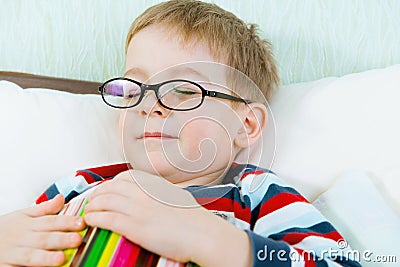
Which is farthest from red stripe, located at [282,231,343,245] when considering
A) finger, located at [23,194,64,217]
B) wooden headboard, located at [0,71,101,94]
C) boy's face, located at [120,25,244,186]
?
wooden headboard, located at [0,71,101,94]

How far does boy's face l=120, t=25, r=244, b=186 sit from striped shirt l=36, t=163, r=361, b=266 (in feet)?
0.16

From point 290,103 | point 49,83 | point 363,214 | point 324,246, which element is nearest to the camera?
point 324,246

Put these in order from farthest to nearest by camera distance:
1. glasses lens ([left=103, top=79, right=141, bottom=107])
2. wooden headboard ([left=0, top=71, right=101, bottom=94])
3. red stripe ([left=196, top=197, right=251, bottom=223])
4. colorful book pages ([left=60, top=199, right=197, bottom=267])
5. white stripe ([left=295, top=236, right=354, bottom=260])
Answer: wooden headboard ([left=0, top=71, right=101, bottom=94]) < glasses lens ([left=103, top=79, right=141, bottom=107]) < red stripe ([left=196, top=197, right=251, bottom=223]) < white stripe ([left=295, top=236, right=354, bottom=260]) < colorful book pages ([left=60, top=199, right=197, bottom=267])

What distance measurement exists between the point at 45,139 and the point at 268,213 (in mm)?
474

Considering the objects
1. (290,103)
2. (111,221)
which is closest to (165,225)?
(111,221)

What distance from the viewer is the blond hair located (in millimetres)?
1104

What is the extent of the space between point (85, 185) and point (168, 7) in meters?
0.39

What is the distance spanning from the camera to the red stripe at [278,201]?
0.94 meters

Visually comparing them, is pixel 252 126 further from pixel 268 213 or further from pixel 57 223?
pixel 57 223

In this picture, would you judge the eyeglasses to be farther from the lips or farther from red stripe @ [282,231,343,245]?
red stripe @ [282,231,343,245]

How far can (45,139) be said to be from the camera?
1.15 meters

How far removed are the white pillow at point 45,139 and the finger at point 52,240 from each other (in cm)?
27

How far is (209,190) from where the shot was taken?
39.8 inches

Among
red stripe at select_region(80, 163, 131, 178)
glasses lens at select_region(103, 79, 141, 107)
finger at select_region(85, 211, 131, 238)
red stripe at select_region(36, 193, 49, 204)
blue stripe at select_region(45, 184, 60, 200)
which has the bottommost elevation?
red stripe at select_region(36, 193, 49, 204)
